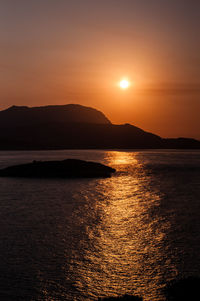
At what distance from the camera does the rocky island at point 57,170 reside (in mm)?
65794

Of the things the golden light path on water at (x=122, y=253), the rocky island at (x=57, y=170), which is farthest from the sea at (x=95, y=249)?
the rocky island at (x=57, y=170)

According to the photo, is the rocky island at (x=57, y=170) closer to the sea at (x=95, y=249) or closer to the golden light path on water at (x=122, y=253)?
the sea at (x=95, y=249)

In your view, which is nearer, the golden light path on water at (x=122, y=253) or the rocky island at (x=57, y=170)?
the golden light path on water at (x=122, y=253)

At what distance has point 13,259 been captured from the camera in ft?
52.4

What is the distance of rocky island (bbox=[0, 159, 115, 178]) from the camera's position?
216 feet

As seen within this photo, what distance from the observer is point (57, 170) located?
67688 millimetres

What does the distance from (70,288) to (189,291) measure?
5218 mm

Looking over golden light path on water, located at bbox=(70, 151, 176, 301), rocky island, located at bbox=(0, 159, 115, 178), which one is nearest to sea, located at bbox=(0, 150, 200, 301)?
golden light path on water, located at bbox=(70, 151, 176, 301)

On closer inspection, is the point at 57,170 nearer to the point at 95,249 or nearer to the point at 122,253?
the point at 95,249

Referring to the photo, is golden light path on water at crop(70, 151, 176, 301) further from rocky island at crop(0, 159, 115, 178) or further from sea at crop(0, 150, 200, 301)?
rocky island at crop(0, 159, 115, 178)

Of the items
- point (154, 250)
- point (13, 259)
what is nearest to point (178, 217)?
point (154, 250)

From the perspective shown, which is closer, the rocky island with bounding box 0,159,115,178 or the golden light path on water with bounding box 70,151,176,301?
the golden light path on water with bounding box 70,151,176,301

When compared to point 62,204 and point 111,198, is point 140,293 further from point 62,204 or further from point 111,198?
point 111,198

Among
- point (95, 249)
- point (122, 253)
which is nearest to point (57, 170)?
point (95, 249)
